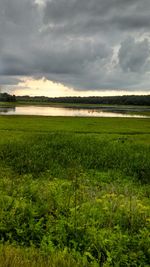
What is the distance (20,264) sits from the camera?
5.75m

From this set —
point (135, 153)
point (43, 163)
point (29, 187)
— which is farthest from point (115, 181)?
point (29, 187)

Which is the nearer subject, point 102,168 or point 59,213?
point 59,213

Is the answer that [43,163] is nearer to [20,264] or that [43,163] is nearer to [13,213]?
[13,213]

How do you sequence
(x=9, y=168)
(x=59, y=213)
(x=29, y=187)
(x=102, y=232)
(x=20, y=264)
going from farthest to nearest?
(x=9, y=168)
(x=29, y=187)
(x=59, y=213)
(x=102, y=232)
(x=20, y=264)

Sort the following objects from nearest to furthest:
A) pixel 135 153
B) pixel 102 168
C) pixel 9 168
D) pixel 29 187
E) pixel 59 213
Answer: pixel 59 213 → pixel 29 187 → pixel 9 168 → pixel 102 168 → pixel 135 153

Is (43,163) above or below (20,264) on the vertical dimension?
below

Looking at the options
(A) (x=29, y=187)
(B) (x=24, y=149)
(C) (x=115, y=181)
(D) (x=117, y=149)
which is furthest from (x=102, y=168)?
(A) (x=29, y=187)

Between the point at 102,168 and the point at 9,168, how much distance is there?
5358 mm

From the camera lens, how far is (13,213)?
8.40 meters

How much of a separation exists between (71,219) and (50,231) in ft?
1.97

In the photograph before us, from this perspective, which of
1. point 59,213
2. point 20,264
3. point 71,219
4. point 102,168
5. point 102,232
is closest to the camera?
point 20,264

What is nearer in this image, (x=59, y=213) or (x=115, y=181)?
(x=59, y=213)

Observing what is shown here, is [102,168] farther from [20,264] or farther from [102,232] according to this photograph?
[20,264]

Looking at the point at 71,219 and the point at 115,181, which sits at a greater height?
the point at 71,219
